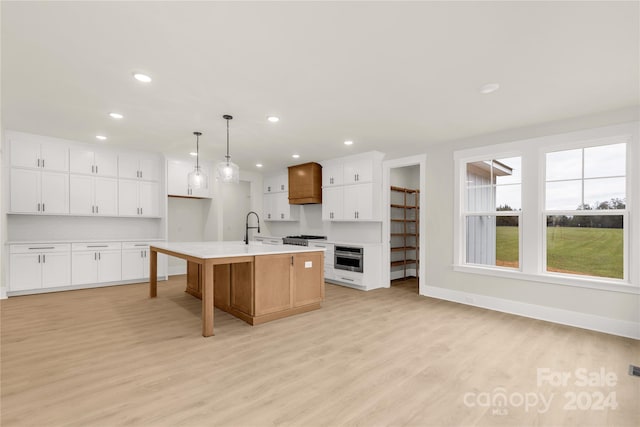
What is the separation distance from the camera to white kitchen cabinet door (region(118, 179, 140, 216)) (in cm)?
588

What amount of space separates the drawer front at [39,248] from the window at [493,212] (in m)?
6.70

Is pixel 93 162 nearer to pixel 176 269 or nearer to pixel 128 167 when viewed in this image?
pixel 128 167

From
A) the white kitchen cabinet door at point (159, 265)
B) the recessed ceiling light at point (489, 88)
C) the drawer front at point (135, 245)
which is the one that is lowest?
the white kitchen cabinet door at point (159, 265)

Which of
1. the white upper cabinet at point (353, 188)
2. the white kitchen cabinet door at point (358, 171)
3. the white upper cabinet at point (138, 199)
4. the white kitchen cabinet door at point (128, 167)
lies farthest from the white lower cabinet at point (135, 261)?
the white kitchen cabinet door at point (358, 171)

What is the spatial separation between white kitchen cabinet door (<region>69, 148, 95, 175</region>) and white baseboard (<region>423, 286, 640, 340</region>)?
6494 millimetres

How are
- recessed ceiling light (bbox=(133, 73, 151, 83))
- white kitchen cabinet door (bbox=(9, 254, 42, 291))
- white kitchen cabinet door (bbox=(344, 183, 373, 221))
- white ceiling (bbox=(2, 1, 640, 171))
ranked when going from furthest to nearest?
white kitchen cabinet door (bbox=(344, 183, 373, 221)), white kitchen cabinet door (bbox=(9, 254, 42, 291)), recessed ceiling light (bbox=(133, 73, 151, 83)), white ceiling (bbox=(2, 1, 640, 171))

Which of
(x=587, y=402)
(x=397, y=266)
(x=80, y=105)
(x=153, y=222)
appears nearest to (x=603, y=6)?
(x=587, y=402)

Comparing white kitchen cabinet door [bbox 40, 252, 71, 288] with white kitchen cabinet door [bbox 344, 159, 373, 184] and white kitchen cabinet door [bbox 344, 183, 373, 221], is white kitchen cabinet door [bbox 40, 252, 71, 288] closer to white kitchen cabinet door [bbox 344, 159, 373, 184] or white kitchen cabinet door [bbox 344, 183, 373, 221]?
white kitchen cabinet door [bbox 344, 183, 373, 221]

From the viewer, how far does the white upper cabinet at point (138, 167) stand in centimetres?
590

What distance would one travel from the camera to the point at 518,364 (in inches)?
104

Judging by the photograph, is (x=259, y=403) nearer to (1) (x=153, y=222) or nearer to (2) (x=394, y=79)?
(2) (x=394, y=79)

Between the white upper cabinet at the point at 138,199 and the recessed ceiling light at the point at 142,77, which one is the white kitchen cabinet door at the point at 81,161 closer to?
the white upper cabinet at the point at 138,199

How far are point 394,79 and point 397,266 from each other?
4.70 m

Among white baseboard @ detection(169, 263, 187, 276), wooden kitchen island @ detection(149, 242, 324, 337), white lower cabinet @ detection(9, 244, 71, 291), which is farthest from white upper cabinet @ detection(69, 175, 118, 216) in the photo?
wooden kitchen island @ detection(149, 242, 324, 337)
